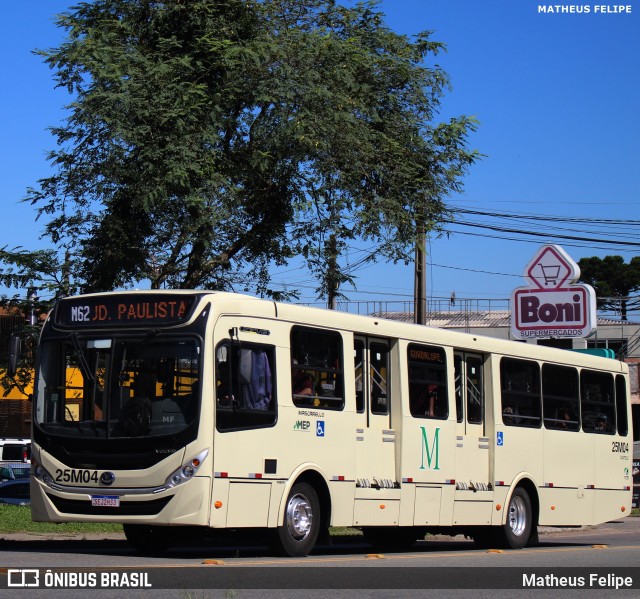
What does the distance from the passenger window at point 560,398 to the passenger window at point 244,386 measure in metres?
6.94

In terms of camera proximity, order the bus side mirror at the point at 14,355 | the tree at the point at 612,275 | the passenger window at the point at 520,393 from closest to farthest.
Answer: the bus side mirror at the point at 14,355, the passenger window at the point at 520,393, the tree at the point at 612,275

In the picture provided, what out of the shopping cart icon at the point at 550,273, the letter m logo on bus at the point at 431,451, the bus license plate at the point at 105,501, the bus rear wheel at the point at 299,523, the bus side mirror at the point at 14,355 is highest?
the shopping cart icon at the point at 550,273

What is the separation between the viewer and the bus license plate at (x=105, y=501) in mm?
12859

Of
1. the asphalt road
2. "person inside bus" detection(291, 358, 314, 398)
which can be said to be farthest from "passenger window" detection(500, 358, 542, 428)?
"person inside bus" detection(291, 358, 314, 398)

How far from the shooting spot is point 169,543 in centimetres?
1466

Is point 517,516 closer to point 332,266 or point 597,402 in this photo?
point 597,402

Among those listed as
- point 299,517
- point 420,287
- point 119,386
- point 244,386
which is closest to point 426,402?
point 299,517

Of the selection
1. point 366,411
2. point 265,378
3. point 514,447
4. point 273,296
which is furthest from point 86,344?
point 273,296

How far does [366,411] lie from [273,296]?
296 inches

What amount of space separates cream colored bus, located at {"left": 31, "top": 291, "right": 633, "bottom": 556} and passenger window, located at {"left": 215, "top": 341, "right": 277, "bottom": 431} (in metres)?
0.02

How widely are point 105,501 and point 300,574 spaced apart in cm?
269

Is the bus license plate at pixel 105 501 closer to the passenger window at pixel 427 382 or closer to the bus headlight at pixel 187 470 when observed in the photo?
the bus headlight at pixel 187 470

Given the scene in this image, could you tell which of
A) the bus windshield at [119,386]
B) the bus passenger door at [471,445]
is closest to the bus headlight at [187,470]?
the bus windshield at [119,386]
